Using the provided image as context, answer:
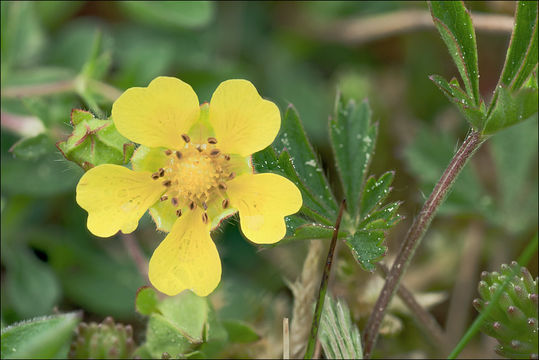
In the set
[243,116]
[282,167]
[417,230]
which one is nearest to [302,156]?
[282,167]

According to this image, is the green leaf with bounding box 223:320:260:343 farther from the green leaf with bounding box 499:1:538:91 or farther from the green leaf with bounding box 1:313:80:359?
the green leaf with bounding box 499:1:538:91

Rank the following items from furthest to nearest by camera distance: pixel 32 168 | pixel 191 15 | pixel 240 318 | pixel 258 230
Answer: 1. pixel 191 15
2. pixel 32 168
3. pixel 240 318
4. pixel 258 230

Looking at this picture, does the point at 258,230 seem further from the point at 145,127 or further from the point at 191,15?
the point at 191,15

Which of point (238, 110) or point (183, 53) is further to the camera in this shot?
point (183, 53)

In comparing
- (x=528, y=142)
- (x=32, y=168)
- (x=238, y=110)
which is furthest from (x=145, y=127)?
(x=528, y=142)

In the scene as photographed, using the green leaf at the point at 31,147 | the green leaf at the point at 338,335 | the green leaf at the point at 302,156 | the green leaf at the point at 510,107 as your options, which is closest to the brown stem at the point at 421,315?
the green leaf at the point at 338,335

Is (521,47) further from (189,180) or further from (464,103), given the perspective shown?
(189,180)

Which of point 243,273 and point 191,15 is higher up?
point 191,15
